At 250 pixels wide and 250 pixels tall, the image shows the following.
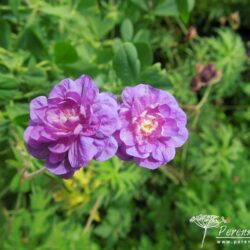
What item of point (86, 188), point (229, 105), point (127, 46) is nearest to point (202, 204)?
point (86, 188)

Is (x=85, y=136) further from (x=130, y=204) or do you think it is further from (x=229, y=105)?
(x=229, y=105)

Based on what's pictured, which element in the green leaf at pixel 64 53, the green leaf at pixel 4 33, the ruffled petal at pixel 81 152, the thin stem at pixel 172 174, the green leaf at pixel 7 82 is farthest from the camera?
the thin stem at pixel 172 174

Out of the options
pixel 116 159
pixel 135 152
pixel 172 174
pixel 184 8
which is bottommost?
pixel 172 174

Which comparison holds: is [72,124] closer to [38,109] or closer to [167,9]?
[38,109]

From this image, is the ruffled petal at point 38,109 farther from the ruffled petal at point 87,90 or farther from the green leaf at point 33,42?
the green leaf at point 33,42

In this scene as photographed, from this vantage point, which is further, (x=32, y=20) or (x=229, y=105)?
(x=229, y=105)

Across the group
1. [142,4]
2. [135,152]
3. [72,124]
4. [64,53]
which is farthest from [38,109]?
[142,4]

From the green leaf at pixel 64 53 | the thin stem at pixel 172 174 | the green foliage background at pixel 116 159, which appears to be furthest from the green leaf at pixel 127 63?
the thin stem at pixel 172 174
